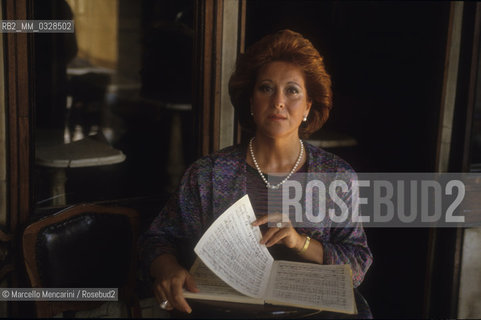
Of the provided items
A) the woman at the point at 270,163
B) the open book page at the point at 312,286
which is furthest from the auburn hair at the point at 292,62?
the open book page at the point at 312,286

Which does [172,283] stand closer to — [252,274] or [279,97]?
[252,274]

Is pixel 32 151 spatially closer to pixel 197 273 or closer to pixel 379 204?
pixel 197 273

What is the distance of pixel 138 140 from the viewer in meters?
4.93

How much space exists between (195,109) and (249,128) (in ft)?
1.36

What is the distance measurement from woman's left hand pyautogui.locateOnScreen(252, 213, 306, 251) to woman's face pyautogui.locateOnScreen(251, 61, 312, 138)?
354 mm

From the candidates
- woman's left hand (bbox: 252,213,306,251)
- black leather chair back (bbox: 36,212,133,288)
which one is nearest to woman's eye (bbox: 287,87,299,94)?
woman's left hand (bbox: 252,213,306,251)

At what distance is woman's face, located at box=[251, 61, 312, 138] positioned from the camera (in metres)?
1.70

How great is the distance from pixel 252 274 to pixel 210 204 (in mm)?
434

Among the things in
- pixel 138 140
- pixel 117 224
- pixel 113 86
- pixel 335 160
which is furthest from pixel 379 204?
pixel 113 86

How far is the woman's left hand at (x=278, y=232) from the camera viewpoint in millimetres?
1494

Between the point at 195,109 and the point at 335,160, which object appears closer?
the point at 335,160

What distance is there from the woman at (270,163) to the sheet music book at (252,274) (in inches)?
6.5

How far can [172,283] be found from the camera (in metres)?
1.43

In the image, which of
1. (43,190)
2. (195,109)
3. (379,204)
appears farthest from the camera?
(379,204)
